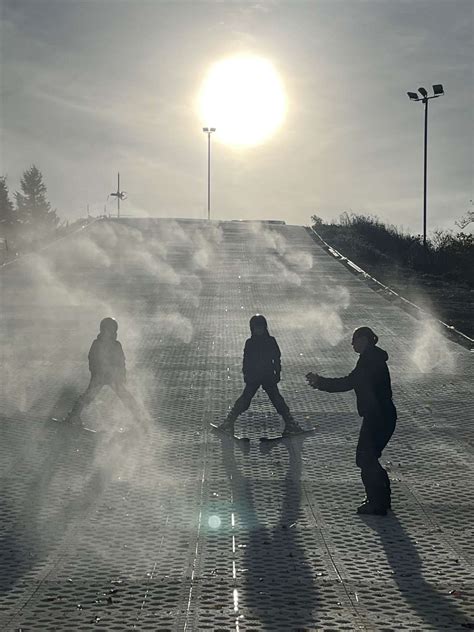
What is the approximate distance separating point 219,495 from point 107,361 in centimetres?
535

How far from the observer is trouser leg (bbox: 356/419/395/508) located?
11.9 meters

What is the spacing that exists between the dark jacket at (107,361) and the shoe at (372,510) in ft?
21.6

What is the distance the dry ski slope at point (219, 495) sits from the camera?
8.71 metres

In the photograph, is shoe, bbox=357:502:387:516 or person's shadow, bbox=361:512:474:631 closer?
person's shadow, bbox=361:512:474:631

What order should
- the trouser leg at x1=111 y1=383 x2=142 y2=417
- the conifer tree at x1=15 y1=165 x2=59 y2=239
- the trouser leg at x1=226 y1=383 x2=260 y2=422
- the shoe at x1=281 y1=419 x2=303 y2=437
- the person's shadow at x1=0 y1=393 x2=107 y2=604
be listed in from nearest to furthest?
the person's shadow at x1=0 y1=393 x2=107 y2=604
the shoe at x1=281 y1=419 x2=303 y2=437
the trouser leg at x1=226 y1=383 x2=260 y2=422
the trouser leg at x1=111 y1=383 x2=142 y2=417
the conifer tree at x1=15 y1=165 x2=59 y2=239

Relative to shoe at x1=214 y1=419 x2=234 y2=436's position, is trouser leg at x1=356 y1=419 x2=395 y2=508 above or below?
above

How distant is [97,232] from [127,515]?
2485 inches

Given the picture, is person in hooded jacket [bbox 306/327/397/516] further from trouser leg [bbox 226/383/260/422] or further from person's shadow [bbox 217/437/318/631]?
trouser leg [bbox 226/383/260/422]

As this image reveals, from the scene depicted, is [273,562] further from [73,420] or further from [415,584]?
[73,420]

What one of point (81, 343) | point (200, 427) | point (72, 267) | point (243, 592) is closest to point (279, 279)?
point (72, 267)

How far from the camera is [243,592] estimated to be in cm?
895

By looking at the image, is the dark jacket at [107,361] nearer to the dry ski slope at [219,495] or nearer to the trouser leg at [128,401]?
the trouser leg at [128,401]

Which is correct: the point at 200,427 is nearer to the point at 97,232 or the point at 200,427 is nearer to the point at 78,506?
the point at 78,506

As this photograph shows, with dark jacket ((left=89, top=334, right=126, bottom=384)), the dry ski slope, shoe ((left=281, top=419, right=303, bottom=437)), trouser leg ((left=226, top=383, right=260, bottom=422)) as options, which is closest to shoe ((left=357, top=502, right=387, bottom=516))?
the dry ski slope
